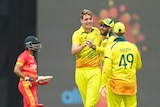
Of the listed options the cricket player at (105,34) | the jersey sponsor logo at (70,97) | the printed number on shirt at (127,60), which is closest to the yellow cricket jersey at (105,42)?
the cricket player at (105,34)

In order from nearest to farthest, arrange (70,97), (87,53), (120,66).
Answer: (120,66)
(87,53)
(70,97)

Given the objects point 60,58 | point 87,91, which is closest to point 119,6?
point 60,58

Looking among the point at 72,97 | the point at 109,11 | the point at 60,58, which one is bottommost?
the point at 72,97

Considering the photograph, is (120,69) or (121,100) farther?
(121,100)

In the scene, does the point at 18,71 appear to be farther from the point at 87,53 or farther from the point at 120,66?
the point at 120,66

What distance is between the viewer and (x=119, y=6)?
45.6ft

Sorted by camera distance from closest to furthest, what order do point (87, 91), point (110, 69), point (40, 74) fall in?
point (110, 69)
point (87, 91)
point (40, 74)

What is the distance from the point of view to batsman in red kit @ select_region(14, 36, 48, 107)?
35.8 feet

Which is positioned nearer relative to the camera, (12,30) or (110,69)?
(110,69)

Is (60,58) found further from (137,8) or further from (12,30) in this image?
(137,8)

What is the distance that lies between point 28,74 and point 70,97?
277cm

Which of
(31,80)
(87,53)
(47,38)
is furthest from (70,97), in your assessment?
(31,80)

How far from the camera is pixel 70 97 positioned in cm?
1366

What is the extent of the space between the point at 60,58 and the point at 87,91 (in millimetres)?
2591
